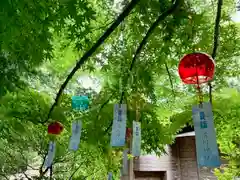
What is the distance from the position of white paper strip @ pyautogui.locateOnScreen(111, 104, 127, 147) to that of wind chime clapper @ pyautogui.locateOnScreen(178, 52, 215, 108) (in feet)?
1.25

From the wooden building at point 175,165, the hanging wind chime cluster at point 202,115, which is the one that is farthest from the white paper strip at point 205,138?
the wooden building at point 175,165

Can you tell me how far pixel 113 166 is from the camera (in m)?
2.66

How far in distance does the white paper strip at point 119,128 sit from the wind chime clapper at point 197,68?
15.0 inches

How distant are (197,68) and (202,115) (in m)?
0.22

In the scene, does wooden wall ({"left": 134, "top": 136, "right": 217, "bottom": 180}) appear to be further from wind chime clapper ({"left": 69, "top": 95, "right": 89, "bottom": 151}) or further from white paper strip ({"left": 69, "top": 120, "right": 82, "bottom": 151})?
white paper strip ({"left": 69, "top": 120, "right": 82, "bottom": 151})

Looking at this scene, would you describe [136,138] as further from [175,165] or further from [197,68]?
[175,165]

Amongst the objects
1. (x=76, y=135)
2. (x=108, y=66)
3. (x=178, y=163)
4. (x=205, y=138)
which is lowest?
(x=205, y=138)

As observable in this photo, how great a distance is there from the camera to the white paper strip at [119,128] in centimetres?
136

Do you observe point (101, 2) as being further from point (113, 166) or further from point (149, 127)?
point (113, 166)

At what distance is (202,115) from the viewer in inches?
44.5

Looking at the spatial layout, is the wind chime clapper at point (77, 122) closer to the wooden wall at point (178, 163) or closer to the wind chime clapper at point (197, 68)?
the wind chime clapper at point (197, 68)

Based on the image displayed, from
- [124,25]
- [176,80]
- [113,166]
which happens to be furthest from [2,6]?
[113,166]

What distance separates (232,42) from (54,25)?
117cm

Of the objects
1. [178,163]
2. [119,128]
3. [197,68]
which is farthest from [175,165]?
[197,68]
